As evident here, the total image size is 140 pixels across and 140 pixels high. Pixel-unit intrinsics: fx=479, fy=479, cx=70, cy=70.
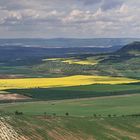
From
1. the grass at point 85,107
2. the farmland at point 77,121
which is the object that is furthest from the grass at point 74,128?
the grass at point 85,107

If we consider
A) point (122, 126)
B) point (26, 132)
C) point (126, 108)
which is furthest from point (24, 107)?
point (26, 132)

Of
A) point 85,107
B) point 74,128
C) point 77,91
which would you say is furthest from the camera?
point 77,91

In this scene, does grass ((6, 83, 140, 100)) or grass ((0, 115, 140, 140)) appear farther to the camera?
grass ((6, 83, 140, 100))

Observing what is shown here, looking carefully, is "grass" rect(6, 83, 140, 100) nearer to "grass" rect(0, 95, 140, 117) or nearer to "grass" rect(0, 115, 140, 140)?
"grass" rect(0, 95, 140, 117)

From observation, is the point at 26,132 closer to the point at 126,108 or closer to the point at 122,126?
the point at 122,126

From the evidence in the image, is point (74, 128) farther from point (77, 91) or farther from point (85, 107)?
point (77, 91)

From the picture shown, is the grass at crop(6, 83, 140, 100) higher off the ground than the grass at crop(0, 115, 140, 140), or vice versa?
the grass at crop(6, 83, 140, 100)

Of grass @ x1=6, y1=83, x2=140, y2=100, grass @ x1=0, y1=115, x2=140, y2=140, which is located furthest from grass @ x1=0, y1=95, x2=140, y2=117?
grass @ x1=0, y1=115, x2=140, y2=140

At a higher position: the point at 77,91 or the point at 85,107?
the point at 77,91

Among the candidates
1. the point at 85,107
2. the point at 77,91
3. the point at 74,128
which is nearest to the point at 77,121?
the point at 74,128

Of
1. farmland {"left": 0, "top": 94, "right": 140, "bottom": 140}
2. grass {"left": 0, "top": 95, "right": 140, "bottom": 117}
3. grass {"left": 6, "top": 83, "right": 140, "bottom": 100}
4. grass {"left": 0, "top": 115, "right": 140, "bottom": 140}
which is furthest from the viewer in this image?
grass {"left": 6, "top": 83, "right": 140, "bottom": 100}

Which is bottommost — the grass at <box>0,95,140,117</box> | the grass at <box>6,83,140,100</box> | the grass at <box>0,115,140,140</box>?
the grass at <box>0,115,140,140</box>

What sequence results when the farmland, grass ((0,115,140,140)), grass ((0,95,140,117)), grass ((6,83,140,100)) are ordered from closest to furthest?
grass ((0,115,140,140)) → the farmland → grass ((0,95,140,117)) → grass ((6,83,140,100))
